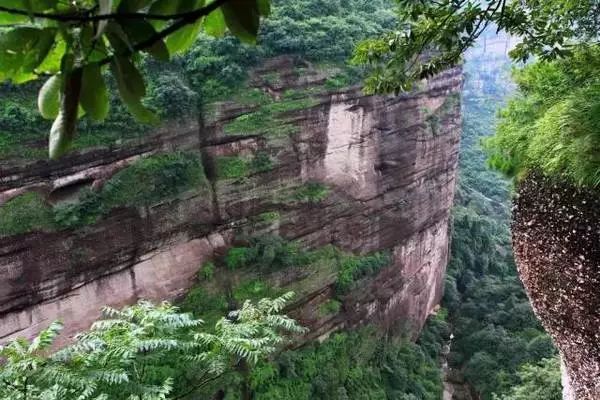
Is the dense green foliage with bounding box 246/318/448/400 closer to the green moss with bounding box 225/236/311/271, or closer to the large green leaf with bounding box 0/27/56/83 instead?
the green moss with bounding box 225/236/311/271

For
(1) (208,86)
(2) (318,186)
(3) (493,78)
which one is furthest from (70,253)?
(3) (493,78)

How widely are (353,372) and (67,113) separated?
909 centimetres

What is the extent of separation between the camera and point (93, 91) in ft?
1.32

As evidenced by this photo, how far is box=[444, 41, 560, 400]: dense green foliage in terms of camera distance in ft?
32.2

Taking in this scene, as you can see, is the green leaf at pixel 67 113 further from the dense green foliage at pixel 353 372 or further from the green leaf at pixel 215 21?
the dense green foliage at pixel 353 372

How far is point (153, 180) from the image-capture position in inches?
265

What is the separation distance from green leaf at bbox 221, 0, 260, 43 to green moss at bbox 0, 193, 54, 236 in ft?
20.2

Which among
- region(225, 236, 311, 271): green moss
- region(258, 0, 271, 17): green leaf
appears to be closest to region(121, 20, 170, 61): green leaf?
region(258, 0, 271, 17): green leaf

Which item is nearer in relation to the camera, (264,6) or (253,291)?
(264,6)

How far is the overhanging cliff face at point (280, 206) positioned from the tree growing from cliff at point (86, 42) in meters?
6.08

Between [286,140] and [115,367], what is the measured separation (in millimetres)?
6291

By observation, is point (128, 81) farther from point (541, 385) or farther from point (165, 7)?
point (541, 385)

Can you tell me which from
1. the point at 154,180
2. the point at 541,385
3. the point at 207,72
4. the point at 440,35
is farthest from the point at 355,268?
the point at 440,35

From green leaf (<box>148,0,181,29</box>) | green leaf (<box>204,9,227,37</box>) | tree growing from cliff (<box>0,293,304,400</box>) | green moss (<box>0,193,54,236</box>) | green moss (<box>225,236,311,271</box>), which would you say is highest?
green leaf (<box>148,0,181,29</box>)
